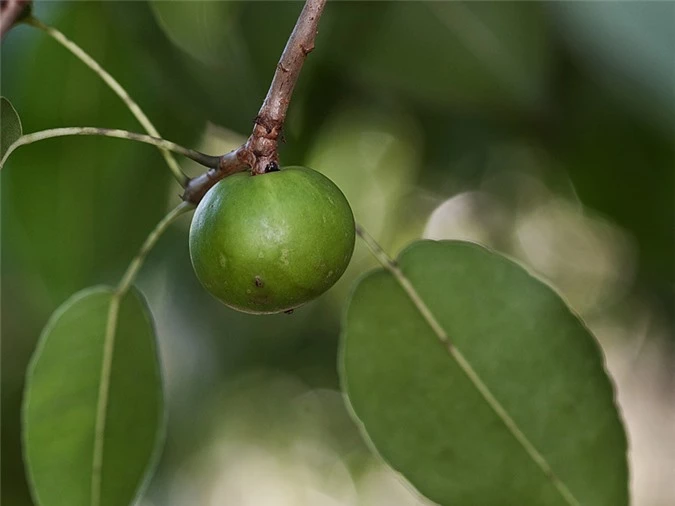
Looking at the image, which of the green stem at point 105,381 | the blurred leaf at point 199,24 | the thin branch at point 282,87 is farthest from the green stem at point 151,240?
the blurred leaf at point 199,24

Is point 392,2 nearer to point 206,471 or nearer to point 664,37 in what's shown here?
point 664,37

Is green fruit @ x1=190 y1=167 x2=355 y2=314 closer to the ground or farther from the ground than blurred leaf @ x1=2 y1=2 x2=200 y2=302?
farther from the ground

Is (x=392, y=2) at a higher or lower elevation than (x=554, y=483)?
higher

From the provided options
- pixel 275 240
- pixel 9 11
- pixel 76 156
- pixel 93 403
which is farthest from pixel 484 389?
pixel 76 156

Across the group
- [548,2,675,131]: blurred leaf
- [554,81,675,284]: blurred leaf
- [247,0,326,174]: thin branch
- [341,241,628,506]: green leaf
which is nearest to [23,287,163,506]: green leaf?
[341,241,628,506]: green leaf

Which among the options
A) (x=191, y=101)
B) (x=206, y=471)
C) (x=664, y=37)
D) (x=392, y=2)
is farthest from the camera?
(x=206, y=471)

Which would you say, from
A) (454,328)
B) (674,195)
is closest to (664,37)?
(454,328)

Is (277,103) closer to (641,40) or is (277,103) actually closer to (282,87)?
(282,87)

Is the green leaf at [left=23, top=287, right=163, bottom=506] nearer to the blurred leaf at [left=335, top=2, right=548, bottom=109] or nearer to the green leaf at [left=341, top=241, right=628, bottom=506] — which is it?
the green leaf at [left=341, top=241, right=628, bottom=506]
